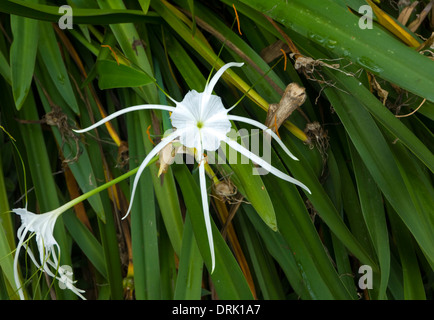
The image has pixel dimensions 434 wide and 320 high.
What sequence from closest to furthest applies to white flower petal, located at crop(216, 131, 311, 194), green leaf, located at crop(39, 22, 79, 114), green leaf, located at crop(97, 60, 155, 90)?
white flower petal, located at crop(216, 131, 311, 194)
green leaf, located at crop(97, 60, 155, 90)
green leaf, located at crop(39, 22, 79, 114)

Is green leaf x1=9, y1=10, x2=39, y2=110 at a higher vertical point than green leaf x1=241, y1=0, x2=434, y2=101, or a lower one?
higher

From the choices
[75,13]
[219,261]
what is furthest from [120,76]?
[219,261]

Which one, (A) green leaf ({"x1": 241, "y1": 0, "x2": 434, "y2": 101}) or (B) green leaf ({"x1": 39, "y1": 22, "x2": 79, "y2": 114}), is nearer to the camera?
(A) green leaf ({"x1": 241, "y1": 0, "x2": 434, "y2": 101})

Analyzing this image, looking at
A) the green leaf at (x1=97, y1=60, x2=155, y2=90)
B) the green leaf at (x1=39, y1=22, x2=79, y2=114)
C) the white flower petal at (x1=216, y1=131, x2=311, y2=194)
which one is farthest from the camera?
the green leaf at (x1=39, y1=22, x2=79, y2=114)

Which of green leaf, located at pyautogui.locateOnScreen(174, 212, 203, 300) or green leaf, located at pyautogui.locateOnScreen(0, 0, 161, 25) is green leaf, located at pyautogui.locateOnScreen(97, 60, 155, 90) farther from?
green leaf, located at pyautogui.locateOnScreen(174, 212, 203, 300)

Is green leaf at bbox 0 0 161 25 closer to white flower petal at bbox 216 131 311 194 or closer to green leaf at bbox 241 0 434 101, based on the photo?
green leaf at bbox 241 0 434 101

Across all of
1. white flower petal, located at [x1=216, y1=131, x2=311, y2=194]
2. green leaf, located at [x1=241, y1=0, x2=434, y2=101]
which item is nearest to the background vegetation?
green leaf, located at [x1=241, y1=0, x2=434, y2=101]

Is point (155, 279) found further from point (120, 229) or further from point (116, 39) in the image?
point (116, 39)
